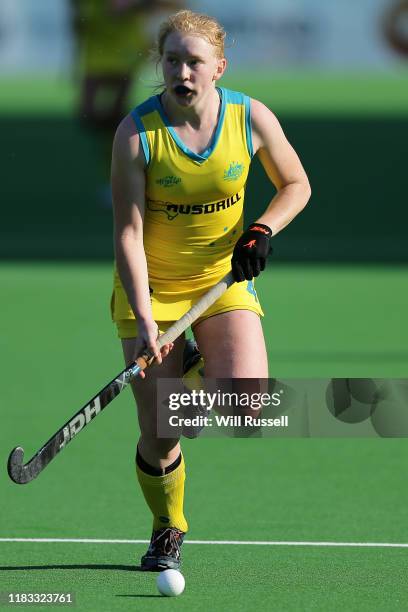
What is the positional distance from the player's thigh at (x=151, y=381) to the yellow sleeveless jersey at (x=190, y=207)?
12 cm

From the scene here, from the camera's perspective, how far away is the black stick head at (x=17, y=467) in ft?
17.2

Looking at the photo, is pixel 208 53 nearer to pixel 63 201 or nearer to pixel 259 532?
pixel 259 532

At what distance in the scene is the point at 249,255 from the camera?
17.8ft

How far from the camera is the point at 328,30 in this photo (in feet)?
100

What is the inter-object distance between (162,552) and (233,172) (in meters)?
1.37

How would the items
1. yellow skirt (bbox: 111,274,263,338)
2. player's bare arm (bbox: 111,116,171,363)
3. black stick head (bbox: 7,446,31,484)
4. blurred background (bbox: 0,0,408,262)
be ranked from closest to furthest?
1. black stick head (bbox: 7,446,31,484)
2. player's bare arm (bbox: 111,116,171,363)
3. yellow skirt (bbox: 111,274,263,338)
4. blurred background (bbox: 0,0,408,262)

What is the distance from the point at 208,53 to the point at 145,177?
0.47m

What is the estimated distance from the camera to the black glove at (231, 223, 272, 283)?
5.44 m

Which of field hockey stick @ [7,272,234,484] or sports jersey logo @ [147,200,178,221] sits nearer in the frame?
field hockey stick @ [7,272,234,484]

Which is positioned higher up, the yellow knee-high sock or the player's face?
the player's face

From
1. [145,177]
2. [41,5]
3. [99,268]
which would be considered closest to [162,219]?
[145,177]
